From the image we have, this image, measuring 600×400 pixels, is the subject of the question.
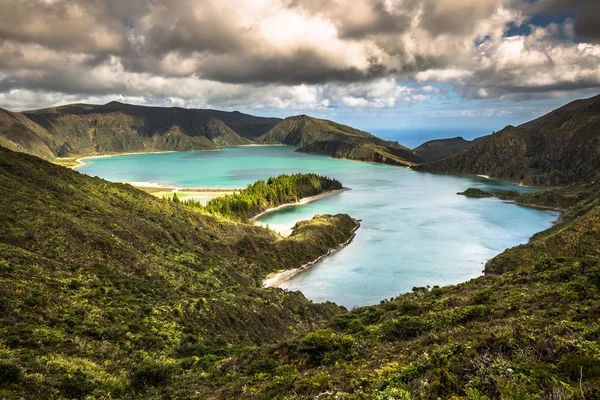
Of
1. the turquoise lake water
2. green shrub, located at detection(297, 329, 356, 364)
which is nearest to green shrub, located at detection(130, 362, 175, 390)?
green shrub, located at detection(297, 329, 356, 364)

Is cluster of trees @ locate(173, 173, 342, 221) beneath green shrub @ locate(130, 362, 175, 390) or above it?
beneath

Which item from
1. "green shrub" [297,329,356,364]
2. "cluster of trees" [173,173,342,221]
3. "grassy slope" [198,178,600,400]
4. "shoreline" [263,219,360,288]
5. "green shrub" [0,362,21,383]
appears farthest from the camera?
"cluster of trees" [173,173,342,221]

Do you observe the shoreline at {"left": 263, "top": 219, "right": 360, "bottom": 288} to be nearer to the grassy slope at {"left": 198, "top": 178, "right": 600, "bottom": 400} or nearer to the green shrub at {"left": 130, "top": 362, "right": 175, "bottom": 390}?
the grassy slope at {"left": 198, "top": 178, "right": 600, "bottom": 400}

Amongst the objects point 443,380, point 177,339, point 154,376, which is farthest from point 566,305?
point 177,339

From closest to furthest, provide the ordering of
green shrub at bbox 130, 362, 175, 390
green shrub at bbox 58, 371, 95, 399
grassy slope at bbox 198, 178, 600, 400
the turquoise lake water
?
grassy slope at bbox 198, 178, 600, 400, green shrub at bbox 58, 371, 95, 399, green shrub at bbox 130, 362, 175, 390, the turquoise lake water

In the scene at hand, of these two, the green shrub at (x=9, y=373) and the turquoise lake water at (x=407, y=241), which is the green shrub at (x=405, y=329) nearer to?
the green shrub at (x=9, y=373)

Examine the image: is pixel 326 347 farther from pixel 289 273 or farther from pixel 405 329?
pixel 289 273

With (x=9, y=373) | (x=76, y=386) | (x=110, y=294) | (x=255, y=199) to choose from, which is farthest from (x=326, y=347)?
(x=255, y=199)

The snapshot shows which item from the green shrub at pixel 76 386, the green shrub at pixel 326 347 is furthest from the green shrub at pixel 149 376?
the green shrub at pixel 326 347
